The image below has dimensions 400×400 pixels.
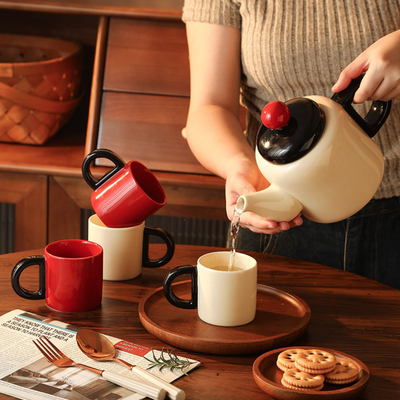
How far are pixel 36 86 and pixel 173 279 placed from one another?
4.19ft

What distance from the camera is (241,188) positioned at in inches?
36.5

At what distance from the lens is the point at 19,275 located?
875 millimetres

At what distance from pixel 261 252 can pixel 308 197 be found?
19.7 inches

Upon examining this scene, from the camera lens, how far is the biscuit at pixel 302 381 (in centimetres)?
64

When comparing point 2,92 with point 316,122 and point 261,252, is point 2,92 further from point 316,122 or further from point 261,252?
point 316,122

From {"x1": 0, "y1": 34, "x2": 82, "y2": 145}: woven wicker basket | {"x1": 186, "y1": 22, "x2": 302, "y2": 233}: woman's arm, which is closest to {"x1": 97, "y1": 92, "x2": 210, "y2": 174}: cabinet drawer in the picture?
{"x1": 0, "y1": 34, "x2": 82, "y2": 145}: woven wicker basket

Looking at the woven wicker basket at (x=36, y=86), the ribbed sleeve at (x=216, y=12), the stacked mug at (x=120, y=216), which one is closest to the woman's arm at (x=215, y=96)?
the ribbed sleeve at (x=216, y=12)

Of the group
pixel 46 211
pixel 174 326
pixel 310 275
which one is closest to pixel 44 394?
pixel 174 326

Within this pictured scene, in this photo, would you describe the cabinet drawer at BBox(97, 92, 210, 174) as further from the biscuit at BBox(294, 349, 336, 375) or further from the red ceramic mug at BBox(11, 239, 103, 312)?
the biscuit at BBox(294, 349, 336, 375)

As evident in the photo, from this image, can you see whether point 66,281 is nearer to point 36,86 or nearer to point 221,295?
point 221,295

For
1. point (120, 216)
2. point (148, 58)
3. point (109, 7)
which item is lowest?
point (120, 216)

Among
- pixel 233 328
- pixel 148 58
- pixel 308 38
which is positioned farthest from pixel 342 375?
pixel 148 58

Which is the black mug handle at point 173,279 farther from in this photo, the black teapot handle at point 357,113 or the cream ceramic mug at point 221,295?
the black teapot handle at point 357,113

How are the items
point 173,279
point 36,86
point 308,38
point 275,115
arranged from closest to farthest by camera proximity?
point 275,115 → point 173,279 → point 308,38 → point 36,86
